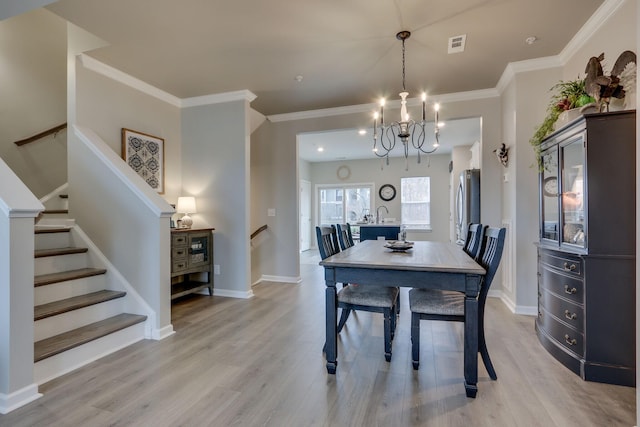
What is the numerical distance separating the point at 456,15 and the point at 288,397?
9.56 ft

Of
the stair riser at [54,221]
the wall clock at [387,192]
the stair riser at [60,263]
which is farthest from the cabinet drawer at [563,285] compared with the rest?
the wall clock at [387,192]

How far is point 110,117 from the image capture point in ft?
11.1

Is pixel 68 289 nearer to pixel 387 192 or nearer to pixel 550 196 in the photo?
pixel 550 196

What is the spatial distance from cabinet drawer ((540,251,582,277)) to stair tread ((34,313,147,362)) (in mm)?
3314

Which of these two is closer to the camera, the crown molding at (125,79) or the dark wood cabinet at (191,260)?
the crown molding at (125,79)

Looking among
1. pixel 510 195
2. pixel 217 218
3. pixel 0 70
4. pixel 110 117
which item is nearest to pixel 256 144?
pixel 217 218

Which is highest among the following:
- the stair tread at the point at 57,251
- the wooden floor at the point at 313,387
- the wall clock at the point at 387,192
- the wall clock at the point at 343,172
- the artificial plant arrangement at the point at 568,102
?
the wall clock at the point at 343,172

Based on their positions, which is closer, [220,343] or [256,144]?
[220,343]

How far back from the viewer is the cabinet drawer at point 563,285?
2088 mm

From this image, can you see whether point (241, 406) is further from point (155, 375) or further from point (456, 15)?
point (456, 15)

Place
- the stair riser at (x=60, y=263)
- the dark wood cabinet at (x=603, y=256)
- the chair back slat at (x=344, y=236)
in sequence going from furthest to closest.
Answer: the chair back slat at (x=344, y=236) → the stair riser at (x=60, y=263) → the dark wood cabinet at (x=603, y=256)

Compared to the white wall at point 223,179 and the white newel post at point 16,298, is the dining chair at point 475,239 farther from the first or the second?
the white newel post at point 16,298

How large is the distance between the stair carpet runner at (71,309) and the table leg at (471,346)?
2.52 meters

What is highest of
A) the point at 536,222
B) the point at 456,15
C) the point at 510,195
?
the point at 456,15
